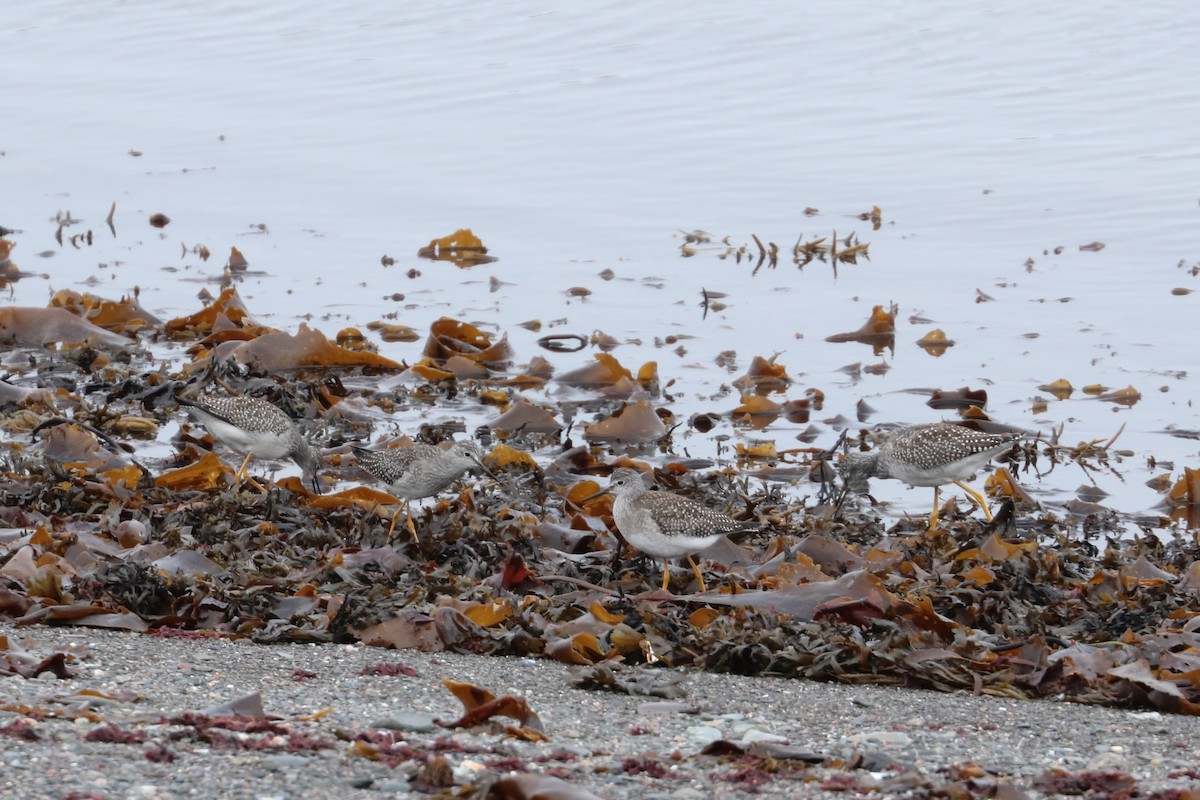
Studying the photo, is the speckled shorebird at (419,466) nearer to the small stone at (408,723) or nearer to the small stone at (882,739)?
the small stone at (408,723)

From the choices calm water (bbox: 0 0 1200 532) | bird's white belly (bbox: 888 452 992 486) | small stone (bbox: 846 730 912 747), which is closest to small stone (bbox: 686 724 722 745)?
small stone (bbox: 846 730 912 747)

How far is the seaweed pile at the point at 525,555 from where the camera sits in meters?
5.65

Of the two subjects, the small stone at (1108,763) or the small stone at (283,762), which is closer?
the small stone at (283,762)

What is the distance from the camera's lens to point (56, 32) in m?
24.9

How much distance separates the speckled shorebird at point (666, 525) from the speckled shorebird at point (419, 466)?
1.13m

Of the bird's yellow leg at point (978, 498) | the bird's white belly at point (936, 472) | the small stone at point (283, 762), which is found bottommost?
the bird's yellow leg at point (978, 498)

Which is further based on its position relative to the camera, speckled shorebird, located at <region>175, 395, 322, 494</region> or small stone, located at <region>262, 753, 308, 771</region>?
speckled shorebird, located at <region>175, 395, 322, 494</region>

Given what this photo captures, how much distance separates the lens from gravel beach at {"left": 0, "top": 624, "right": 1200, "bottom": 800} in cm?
393

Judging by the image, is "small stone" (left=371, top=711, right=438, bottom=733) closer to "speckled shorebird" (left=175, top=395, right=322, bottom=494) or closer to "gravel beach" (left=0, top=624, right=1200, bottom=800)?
"gravel beach" (left=0, top=624, right=1200, bottom=800)

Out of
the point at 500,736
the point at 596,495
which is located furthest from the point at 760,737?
the point at 596,495

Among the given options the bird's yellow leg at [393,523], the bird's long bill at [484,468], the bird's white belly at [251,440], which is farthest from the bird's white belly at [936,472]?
the bird's white belly at [251,440]

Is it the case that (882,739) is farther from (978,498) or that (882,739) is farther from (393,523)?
(978,498)

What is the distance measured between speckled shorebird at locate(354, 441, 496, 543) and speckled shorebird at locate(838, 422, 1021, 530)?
1998 millimetres

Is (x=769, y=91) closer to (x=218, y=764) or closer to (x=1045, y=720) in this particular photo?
(x=1045, y=720)
